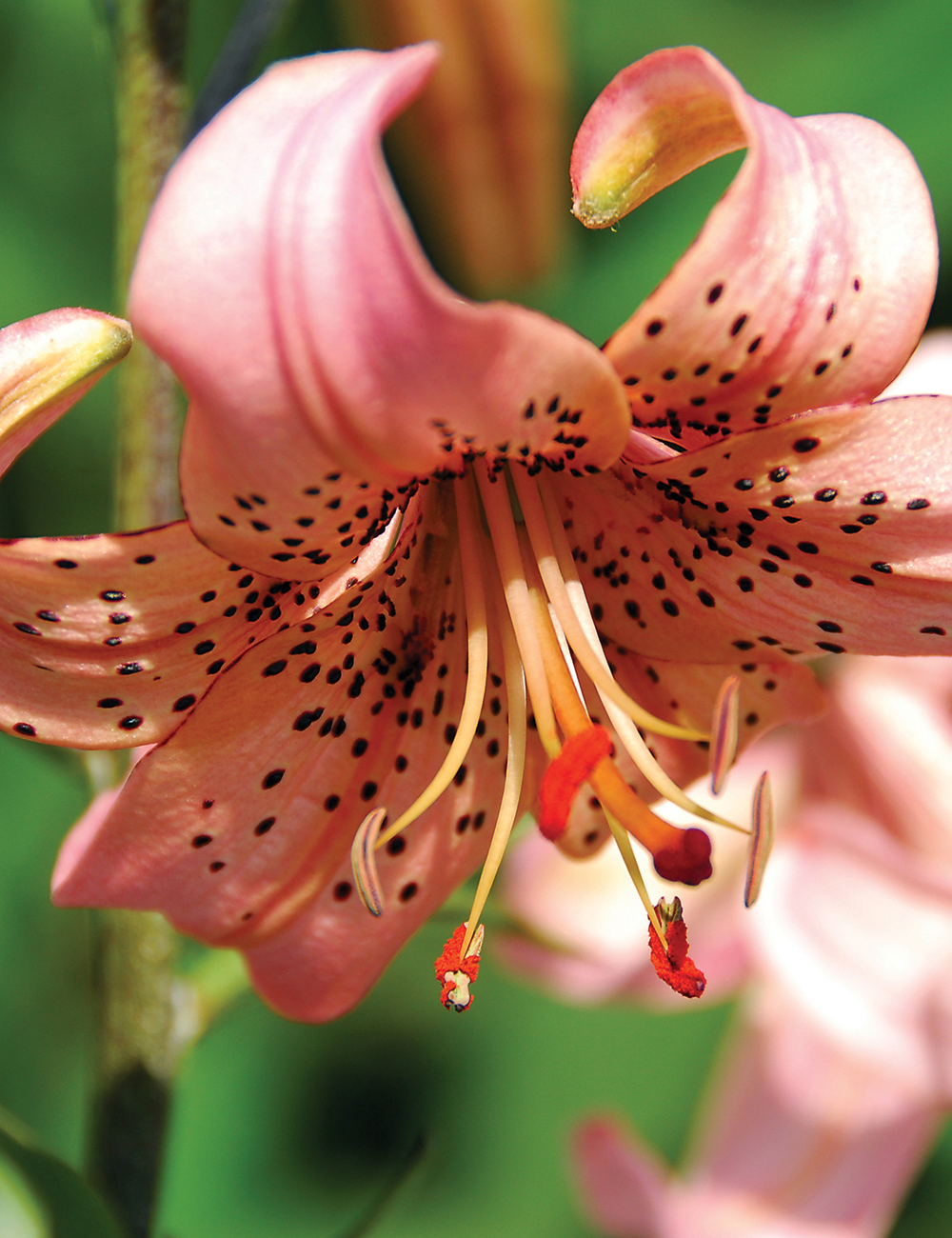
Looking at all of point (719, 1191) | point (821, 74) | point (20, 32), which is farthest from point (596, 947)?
point (821, 74)

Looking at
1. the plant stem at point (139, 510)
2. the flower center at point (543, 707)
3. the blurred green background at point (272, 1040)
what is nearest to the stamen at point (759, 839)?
the flower center at point (543, 707)

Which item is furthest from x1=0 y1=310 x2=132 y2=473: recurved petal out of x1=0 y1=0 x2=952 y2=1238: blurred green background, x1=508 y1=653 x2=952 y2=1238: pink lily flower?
x1=0 y1=0 x2=952 y2=1238: blurred green background

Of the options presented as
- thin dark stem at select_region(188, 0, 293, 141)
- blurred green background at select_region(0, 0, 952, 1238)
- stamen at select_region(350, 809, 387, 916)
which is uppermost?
thin dark stem at select_region(188, 0, 293, 141)

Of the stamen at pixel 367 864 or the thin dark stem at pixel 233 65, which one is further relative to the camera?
the thin dark stem at pixel 233 65

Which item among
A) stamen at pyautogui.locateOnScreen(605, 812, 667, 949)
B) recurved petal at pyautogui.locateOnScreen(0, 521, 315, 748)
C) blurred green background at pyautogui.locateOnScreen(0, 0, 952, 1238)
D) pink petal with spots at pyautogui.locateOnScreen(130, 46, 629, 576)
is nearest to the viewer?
pink petal with spots at pyautogui.locateOnScreen(130, 46, 629, 576)

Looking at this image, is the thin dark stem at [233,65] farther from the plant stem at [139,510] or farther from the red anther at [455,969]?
the red anther at [455,969]

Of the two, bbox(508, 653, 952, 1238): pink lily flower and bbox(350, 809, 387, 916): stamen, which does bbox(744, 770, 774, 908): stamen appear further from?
bbox(508, 653, 952, 1238): pink lily flower

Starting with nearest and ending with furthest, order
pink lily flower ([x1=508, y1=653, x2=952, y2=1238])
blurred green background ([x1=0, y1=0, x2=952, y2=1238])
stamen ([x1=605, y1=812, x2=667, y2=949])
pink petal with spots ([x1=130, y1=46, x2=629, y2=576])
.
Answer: pink petal with spots ([x1=130, y1=46, x2=629, y2=576]) < stamen ([x1=605, y1=812, x2=667, y2=949]) < pink lily flower ([x1=508, y1=653, x2=952, y2=1238]) < blurred green background ([x1=0, y1=0, x2=952, y2=1238])
